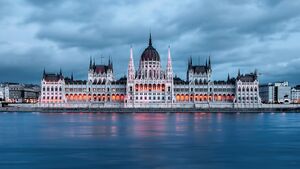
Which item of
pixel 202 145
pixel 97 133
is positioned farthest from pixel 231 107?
pixel 202 145

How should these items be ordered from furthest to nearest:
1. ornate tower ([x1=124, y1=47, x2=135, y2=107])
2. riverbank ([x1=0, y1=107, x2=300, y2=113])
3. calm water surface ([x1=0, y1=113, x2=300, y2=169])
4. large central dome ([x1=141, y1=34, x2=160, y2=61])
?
large central dome ([x1=141, y1=34, x2=160, y2=61])
ornate tower ([x1=124, y1=47, x2=135, y2=107])
riverbank ([x1=0, y1=107, x2=300, y2=113])
calm water surface ([x1=0, y1=113, x2=300, y2=169])

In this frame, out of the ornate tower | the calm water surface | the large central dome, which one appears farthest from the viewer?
the large central dome

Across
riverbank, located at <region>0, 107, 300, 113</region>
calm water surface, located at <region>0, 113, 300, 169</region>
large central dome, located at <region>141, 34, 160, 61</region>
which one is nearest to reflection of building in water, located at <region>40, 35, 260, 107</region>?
large central dome, located at <region>141, 34, 160, 61</region>

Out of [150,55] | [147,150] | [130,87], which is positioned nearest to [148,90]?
[130,87]

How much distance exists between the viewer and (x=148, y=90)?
525 ft

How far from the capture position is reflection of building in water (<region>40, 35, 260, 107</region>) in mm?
158125

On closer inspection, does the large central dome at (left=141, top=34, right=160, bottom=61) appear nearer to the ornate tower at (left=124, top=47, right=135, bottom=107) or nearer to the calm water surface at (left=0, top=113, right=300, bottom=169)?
the ornate tower at (left=124, top=47, right=135, bottom=107)

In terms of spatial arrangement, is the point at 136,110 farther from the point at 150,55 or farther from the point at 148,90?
the point at 150,55

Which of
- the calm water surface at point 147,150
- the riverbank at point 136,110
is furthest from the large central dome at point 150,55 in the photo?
the calm water surface at point 147,150

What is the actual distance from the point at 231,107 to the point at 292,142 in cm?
10047

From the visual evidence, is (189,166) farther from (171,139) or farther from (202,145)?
(171,139)

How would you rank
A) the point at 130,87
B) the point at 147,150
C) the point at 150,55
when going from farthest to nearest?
the point at 150,55 → the point at 130,87 → the point at 147,150

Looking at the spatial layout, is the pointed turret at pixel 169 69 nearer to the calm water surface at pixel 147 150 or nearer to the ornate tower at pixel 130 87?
the ornate tower at pixel 130 87

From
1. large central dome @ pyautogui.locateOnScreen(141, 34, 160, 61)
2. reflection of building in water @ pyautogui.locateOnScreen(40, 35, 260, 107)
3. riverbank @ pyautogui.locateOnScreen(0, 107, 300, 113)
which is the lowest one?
riverbank @ pyautogui.locateOnScreen(0, 107, 300, 113)
